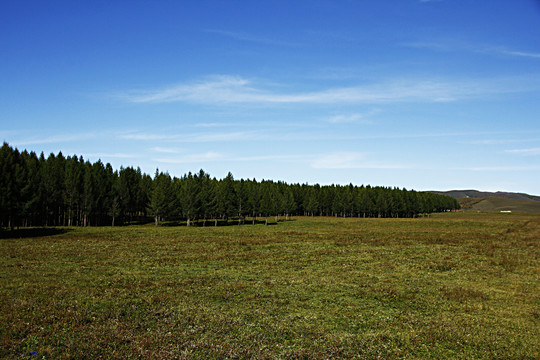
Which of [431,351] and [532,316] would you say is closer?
[431,351]

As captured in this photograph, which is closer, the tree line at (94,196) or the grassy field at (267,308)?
the grassy field at (267,308)

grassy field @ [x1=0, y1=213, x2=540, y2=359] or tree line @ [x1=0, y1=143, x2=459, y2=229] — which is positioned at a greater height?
tree line @ [x1=0, y1=143, x2=459, y2=229]

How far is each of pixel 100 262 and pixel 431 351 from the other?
32.9 metres

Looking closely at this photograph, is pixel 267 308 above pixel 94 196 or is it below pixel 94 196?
below

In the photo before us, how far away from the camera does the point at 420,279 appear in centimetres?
2931

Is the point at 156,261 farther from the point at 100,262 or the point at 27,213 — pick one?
the point at 27,213

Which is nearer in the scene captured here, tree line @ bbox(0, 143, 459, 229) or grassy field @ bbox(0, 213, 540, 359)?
grassy field @ bbox(0, 213, 540, 359)

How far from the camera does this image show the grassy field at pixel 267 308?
1451 cm

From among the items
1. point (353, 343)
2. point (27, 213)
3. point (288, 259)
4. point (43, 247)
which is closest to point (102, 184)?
point (27, 213)

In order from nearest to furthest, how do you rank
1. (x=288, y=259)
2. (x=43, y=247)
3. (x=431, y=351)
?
(x=431, y=351) < (x=288, y=259) < (x=43, y=247)

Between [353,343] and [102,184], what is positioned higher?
[102,184]

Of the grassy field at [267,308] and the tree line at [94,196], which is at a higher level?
the tree line at [94,196]

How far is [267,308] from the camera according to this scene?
20344 millimetres

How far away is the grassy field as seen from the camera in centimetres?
1451
